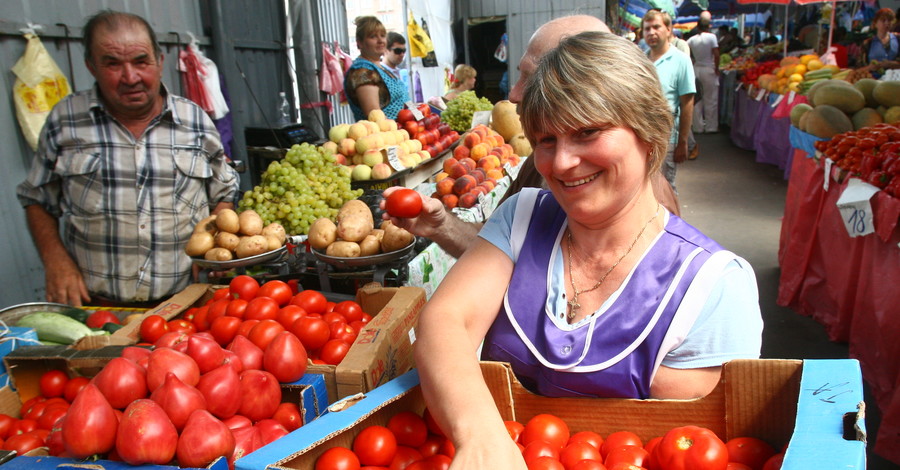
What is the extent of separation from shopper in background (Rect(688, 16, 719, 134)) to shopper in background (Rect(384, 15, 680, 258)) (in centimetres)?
1142

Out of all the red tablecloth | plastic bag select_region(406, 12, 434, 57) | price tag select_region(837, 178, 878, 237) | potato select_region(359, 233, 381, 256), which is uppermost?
plastic bag select_region(406, 12, 434, 57)

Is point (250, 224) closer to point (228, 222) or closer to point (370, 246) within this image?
point (228, 222)

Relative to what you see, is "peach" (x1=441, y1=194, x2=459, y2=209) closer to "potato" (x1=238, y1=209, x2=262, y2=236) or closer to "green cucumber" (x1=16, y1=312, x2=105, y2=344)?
"potato" (x1=238, y1=209, x2=262, y2=236)

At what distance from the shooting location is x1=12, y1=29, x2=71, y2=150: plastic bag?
3.93m

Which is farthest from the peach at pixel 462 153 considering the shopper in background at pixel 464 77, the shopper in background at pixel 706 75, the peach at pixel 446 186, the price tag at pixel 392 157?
the shopper in background at pixel 706 75

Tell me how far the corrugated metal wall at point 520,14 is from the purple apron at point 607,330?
11493 mm

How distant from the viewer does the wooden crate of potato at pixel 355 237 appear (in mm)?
2604

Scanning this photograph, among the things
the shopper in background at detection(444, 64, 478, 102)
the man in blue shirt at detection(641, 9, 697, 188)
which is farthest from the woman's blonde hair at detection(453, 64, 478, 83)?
the man in blue shirt at detection(641, 9, 697, 188)

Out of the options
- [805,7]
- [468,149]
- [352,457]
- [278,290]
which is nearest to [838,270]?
[468,149]

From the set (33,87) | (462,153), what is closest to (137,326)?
(33,87)

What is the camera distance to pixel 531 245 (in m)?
1.66

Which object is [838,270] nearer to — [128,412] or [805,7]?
[128,412]

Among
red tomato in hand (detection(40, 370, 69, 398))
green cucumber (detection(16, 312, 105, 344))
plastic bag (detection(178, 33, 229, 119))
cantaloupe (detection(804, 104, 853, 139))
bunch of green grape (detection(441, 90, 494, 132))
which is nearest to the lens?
red tomato in hand (detection(40, 370, 69, 398))

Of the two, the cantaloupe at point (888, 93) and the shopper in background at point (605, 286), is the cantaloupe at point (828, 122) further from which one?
the shopper in background at point (605, 286)
